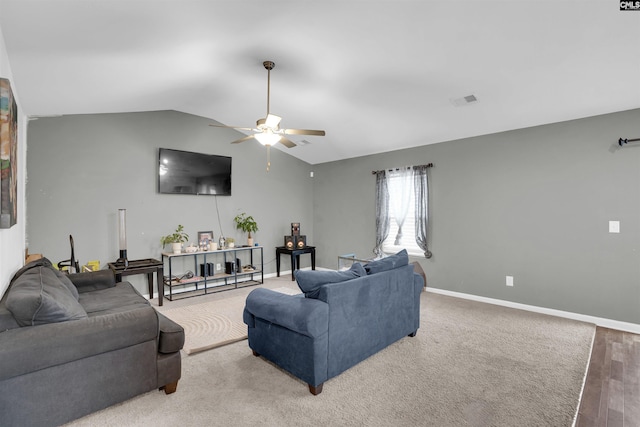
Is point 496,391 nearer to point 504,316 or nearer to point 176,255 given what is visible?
point 504,316

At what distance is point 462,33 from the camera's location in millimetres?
2646

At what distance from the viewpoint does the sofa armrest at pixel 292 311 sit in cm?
222

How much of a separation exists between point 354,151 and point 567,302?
3963mm

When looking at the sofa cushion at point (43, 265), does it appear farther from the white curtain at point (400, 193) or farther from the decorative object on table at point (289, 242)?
the white curtain at point (400, 193)

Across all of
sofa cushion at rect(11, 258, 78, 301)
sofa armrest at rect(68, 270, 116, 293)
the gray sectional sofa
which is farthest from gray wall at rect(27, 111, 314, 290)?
the gray sectional sofa

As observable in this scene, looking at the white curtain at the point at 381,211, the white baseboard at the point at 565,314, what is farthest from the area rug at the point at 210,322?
the white baseboard at the point at 565,314

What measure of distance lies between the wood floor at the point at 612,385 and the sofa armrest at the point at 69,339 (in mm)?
2905

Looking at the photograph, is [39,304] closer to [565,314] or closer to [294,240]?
[294,240]

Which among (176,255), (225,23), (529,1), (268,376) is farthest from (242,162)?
(529,1)

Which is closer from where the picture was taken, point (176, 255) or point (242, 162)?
point (176, 255)

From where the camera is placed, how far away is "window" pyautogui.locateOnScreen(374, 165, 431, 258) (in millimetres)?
5242

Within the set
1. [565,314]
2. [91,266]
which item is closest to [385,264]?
[565,314]

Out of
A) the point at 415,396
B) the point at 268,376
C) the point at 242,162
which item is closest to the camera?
the point at 415,396

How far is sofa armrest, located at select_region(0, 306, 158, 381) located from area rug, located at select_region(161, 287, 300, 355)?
98cm
